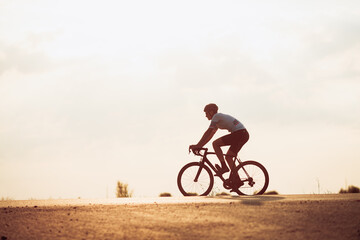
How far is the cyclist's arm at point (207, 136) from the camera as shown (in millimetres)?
14039

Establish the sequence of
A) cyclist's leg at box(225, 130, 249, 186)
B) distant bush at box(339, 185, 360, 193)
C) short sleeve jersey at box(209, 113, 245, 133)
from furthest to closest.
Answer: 1. distant bush at box(339, 185, 360, 193)
2. cyclist's leg at box(225, 130, 249, 186)
3. short sleeve jersey at box(209, 113, 245, 133)

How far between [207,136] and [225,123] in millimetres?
582

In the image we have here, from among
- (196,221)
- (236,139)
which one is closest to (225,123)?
(236,139)

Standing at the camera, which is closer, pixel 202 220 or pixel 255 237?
pixel 255 237

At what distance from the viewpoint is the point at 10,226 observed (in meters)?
9.78

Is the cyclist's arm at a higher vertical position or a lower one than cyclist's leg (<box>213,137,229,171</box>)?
higher

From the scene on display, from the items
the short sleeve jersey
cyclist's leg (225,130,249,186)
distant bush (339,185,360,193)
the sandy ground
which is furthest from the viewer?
distant bush (339,185,360,193)

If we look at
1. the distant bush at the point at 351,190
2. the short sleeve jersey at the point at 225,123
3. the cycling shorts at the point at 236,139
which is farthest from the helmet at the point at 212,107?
the distant bush at the point at 351,190

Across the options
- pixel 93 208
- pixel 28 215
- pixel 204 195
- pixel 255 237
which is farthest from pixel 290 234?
pixel 204 195

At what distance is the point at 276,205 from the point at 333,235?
6.90ft

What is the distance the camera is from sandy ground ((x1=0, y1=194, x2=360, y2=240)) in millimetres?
8562

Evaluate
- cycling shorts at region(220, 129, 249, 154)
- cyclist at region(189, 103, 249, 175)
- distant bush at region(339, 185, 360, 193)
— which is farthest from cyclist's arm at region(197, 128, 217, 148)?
distant bush at region(339, 185, 360, 193)

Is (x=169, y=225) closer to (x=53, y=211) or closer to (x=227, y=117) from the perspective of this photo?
(x=53, y=211)

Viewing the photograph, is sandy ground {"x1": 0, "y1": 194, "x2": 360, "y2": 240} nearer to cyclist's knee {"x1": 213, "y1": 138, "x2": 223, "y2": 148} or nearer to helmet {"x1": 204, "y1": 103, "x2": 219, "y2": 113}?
cyclist's knee {"x1": 213, "y1": 138, "x2": 223, "y2": 148}
